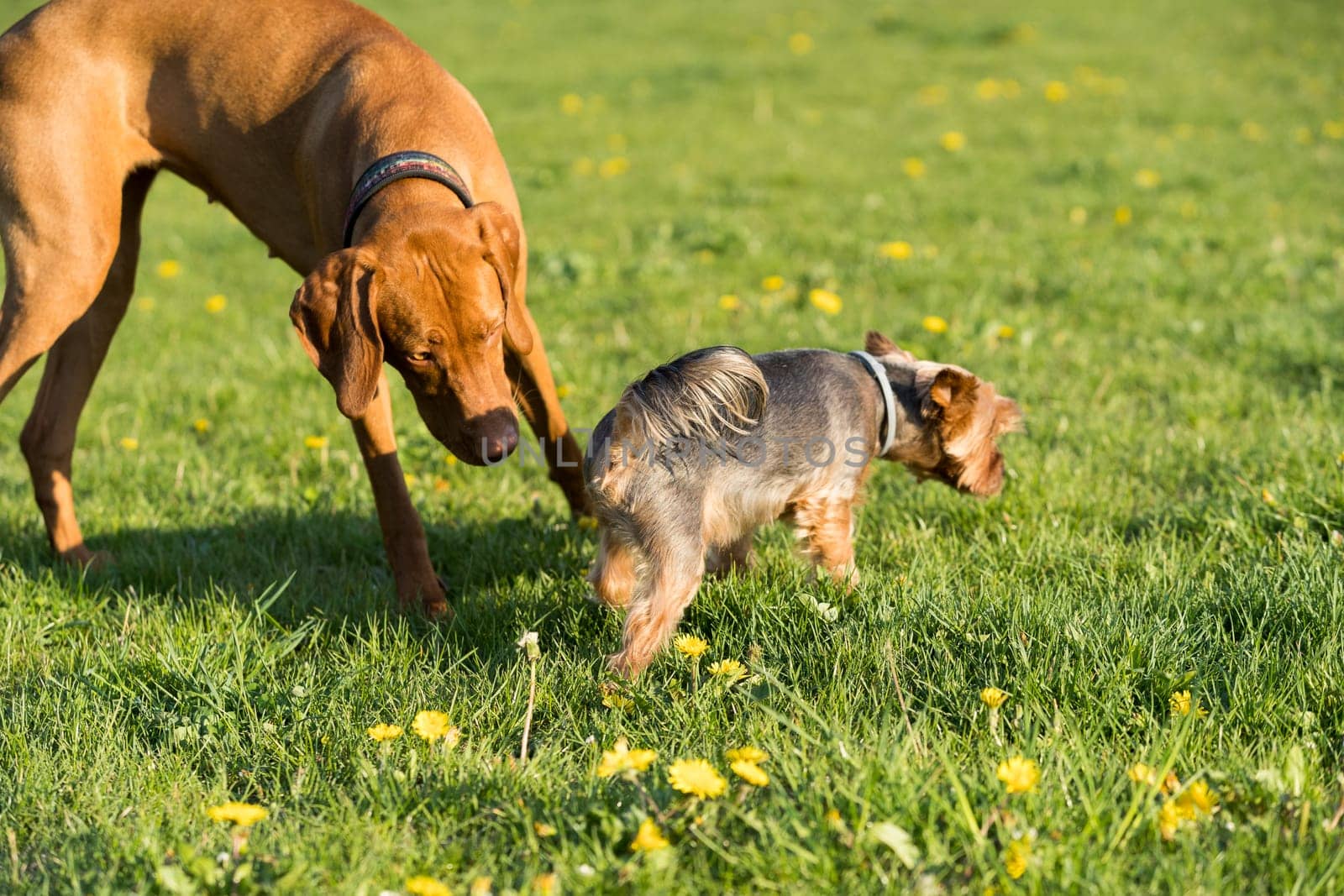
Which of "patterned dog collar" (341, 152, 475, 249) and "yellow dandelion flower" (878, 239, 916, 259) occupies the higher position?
"patterned dog collar" (341, 152, 475, 249)

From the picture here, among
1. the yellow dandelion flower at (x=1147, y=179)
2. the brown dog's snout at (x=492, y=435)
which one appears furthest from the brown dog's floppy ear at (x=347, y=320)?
the yellow dandelion flower at (x=1147, y=179)

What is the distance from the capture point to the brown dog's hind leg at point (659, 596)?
3.20 metres

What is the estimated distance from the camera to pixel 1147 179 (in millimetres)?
9367

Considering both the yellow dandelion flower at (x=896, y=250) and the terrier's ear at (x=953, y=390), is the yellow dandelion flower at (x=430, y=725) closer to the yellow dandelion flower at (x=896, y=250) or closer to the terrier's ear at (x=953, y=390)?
the terrier's ear at (x=953, y=390)

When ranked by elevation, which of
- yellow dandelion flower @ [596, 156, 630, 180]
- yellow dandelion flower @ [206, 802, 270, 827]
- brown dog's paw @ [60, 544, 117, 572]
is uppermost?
yellow dandelion flower @ [596, 156, 630, 180]

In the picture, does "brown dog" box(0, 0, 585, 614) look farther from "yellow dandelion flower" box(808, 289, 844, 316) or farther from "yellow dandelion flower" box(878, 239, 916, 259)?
"yellow dandelion flower" box(878, 239, 916, 259)

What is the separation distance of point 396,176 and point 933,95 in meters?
11.1

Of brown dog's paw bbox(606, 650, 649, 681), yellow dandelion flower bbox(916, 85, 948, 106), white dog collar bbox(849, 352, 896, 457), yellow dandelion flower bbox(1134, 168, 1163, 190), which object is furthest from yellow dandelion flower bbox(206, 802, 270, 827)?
yellow dandelion flower bbox(916, 85, 948, 106)

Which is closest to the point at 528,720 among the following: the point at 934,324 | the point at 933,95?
the point at 934,324

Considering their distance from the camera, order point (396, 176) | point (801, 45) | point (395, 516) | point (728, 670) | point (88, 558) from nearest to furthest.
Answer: point (728, 670), point (396, 176), point (395, 516), point (88, 558), point (801, 45)

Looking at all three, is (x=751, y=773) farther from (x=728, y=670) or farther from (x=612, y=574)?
(x=612, y=574)

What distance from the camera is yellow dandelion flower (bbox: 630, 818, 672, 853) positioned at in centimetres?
219

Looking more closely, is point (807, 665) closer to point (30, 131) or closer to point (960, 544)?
point (960, 544)

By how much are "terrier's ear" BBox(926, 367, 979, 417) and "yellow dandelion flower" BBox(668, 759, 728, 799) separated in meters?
1.88
